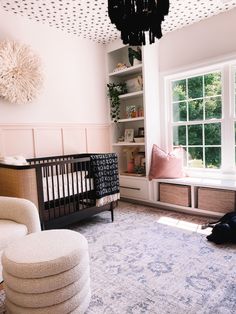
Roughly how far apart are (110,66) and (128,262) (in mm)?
3044

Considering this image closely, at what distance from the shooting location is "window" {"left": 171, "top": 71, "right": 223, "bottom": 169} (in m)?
3.16

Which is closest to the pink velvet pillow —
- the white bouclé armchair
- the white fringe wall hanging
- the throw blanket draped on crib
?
the throw blanket draped on crib

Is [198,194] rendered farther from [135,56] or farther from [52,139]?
[135,56]

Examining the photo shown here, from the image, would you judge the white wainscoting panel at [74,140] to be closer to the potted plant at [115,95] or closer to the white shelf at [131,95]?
the potted plant at [115,95]

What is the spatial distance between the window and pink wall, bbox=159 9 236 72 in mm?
238

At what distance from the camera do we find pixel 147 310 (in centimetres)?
141

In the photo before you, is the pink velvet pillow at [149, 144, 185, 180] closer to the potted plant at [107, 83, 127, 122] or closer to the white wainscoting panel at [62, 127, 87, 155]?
the potted plant at [107, 83, 127, 122]

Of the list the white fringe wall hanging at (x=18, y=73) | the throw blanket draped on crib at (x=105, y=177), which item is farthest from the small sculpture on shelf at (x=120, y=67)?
the throw blanket draped on crib at (x=105, y=177)

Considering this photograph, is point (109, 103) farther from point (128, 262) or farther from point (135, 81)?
point (128, 262)

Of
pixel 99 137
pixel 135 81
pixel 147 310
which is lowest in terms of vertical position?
pixel 147 310

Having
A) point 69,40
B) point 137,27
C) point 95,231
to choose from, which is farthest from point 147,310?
point 69,40

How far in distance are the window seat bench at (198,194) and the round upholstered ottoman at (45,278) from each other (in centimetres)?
197

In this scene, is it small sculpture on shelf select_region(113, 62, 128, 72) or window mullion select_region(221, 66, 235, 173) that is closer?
window mullion select_region(221, 66, 235, 173)

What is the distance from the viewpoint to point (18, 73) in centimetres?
273
